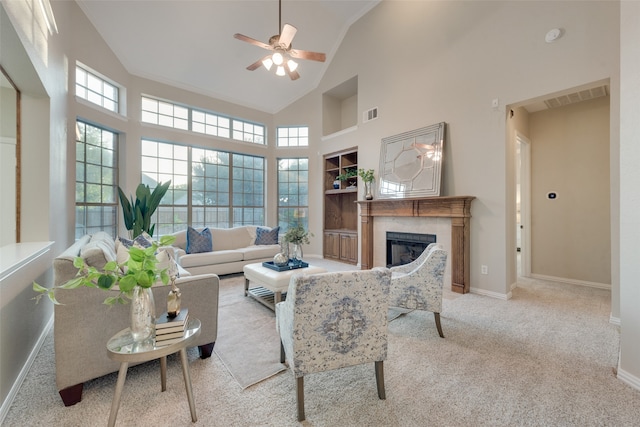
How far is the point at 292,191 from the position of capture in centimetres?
705

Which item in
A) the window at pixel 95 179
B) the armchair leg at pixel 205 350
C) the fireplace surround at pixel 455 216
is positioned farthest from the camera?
the window at pixel 95 179

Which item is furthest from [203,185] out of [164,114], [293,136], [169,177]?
[293,136]

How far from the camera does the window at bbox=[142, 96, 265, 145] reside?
5422 millimetres

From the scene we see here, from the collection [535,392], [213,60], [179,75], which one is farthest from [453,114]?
[179,75]

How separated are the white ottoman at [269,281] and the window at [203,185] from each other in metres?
3.03

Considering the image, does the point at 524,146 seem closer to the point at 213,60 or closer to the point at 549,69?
the point at 549,69

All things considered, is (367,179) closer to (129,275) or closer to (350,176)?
(350,176)

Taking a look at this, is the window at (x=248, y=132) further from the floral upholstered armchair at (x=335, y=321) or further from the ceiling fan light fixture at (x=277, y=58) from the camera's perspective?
the floral upholstered armchair at (x=335, y=321)

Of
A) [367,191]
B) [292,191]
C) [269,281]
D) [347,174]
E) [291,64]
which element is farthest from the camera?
[292,191]

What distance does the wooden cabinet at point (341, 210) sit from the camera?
6.03m

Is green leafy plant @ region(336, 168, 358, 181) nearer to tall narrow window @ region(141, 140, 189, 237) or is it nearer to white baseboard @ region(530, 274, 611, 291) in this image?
tall narrow window @ region(141, 140, 189, 237)

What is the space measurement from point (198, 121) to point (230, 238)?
2.82 metres

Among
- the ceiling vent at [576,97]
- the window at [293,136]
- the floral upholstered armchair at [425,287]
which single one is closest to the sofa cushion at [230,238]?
the window at [293,136]

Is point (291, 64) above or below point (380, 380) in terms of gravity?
above
